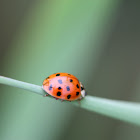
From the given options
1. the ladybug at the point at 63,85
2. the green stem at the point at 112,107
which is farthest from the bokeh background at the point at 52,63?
the green stem at the point at 112,107

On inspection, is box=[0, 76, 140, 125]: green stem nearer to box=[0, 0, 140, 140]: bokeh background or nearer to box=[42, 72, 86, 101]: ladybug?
box=[42, 72, 86, 101]: ladybug

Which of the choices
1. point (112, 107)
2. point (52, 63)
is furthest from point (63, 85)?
point (112, 107)

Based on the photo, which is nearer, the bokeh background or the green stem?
the green stem

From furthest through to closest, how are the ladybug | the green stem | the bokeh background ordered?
the bokeh background → the ladybug → the green stem

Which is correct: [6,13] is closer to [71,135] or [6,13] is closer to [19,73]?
[19,73]

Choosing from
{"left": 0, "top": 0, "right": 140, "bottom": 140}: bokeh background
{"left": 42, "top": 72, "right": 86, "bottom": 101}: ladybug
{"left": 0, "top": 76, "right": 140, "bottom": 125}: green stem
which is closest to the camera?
{"left": 0, "top": 76, "right": 140, "bottom": 125}: green stem

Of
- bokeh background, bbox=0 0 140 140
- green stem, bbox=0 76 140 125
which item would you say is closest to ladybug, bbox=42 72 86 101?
bokeh background, bbox=0 0 140 140

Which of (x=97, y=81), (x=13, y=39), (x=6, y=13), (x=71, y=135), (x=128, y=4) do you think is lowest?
(x=71, y=135)

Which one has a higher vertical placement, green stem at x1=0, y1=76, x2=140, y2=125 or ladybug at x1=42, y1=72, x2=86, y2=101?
green stem at x1=0, y1=76, x2=140, y2=125

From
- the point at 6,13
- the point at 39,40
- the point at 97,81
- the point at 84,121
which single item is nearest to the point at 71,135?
the point at 84,121
